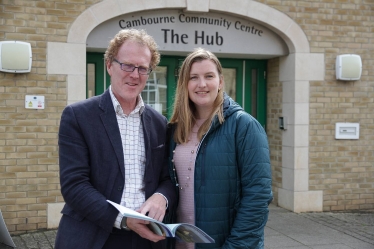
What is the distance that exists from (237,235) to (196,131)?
0.59 metres

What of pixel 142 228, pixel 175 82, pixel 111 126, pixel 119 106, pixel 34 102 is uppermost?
pixel 175 82

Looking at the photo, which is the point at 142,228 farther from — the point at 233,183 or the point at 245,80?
the point at 245,80

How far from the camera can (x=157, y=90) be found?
7.29m

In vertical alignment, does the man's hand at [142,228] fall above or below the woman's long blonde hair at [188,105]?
below

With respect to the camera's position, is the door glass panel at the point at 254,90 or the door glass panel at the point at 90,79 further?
the door glass panel at the point at 254,90

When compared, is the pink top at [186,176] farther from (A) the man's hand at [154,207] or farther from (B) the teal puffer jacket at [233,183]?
(A) the man's hand at [154,207]

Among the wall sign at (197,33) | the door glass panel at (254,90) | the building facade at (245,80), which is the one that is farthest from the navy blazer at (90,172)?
the door glass panel at (254,90)

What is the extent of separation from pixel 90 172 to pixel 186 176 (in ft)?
1.73

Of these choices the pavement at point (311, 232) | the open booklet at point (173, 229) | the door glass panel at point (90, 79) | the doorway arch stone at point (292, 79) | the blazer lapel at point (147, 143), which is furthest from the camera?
the door glass panel at point (90, 79)

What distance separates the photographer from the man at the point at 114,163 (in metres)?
2.27

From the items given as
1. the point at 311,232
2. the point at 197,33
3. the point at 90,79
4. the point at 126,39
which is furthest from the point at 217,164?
the point at 90,79

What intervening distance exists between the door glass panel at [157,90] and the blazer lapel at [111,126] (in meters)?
4.78

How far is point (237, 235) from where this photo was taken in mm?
2451

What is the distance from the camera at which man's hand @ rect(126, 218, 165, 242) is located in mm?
2275
